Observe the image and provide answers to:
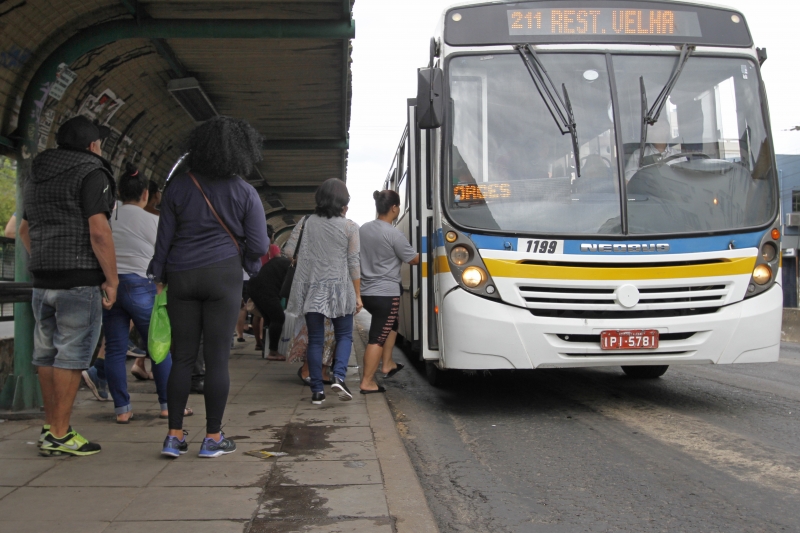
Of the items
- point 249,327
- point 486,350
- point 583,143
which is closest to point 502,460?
point 486,350

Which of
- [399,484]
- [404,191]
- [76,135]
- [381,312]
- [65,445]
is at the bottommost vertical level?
[399,484]

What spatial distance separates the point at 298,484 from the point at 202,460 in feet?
2.62

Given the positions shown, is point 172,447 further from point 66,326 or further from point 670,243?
point 670,243

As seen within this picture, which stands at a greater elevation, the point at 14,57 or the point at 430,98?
the point at 14,57

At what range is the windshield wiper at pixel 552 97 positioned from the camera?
6.76 metres

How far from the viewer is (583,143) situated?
674cm

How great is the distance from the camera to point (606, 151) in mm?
6762

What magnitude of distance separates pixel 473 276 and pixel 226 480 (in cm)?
278

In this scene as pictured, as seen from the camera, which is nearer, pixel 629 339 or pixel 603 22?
pixel 629 339

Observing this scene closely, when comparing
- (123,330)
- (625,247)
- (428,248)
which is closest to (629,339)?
(625,247)

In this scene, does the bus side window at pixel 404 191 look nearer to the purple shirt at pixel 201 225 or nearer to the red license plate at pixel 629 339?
the red license plate at pixel 629 339

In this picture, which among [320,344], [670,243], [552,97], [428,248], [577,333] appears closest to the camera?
[577,333]

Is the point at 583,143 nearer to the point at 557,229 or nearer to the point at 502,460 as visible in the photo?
the point at 557,229

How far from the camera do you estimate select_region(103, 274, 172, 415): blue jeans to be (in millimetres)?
6000
